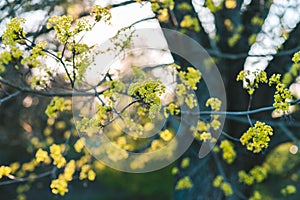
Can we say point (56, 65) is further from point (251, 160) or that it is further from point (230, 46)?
point (251, 160)

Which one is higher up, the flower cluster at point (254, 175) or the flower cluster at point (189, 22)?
the flower cluster at point (189, 22)

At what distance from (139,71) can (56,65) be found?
0.54 meters

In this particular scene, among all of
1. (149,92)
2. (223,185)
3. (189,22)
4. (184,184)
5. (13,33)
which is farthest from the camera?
(184,184)

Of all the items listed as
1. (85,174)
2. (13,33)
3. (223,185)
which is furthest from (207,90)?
(13,33)

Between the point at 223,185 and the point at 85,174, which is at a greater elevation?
the point at 85,174

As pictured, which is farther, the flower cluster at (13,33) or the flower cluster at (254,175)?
the flower cluster at (254,175)

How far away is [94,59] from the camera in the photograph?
2719mm

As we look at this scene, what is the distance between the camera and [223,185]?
3.77 m

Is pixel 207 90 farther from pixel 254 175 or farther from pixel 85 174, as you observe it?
pixel 85 174

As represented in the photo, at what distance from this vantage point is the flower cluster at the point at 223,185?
374cm

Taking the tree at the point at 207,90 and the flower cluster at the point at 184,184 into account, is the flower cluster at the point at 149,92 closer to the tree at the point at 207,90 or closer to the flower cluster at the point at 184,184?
the tree at the point at 207,90

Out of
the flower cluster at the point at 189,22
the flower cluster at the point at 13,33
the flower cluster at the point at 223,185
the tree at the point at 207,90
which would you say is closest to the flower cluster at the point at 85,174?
the tree at the point at 207,90

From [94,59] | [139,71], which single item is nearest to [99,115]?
[94,59]

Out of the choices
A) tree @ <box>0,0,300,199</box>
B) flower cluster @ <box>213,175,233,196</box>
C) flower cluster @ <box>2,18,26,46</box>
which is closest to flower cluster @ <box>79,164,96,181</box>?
tree @ <box>0,0,300,199</box>
